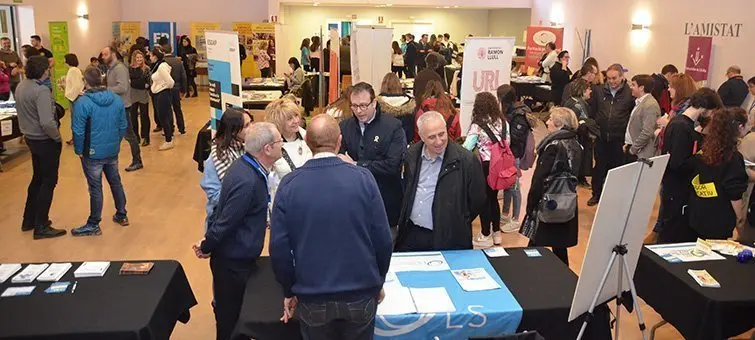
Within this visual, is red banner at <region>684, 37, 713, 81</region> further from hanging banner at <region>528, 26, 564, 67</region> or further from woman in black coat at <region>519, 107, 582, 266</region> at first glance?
woman in black coat at <region>519, 107, 582, 266</region>

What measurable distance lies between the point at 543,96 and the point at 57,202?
8.76 metres

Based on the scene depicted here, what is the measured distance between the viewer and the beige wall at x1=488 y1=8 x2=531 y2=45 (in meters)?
18.5

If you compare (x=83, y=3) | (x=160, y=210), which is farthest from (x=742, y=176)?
(x=83, y=3)

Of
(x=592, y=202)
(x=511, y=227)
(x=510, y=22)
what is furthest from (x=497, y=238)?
(x=510, y=22)

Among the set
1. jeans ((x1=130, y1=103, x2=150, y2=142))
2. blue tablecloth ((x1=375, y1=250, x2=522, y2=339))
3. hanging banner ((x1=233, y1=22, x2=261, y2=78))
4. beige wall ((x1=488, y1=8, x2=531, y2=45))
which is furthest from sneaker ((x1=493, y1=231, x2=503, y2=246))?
beige wall ((x1=488, y1=8, x2=531, y2=45))

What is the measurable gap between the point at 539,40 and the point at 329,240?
1281 cm

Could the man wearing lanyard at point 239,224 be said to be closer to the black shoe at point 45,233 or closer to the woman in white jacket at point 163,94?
the black shoe at point 45,233

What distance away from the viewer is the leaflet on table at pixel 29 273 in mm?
2973

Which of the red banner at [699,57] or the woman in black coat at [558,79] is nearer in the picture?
the red banner at [699,57]

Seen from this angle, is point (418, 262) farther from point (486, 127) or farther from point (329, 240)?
point (486, 127)

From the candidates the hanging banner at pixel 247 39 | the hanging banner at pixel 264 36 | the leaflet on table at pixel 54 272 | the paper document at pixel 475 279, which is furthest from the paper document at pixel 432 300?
the hanging banner at pixel 264 36

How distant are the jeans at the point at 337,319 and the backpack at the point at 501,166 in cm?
294

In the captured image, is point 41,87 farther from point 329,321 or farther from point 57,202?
point 329,321

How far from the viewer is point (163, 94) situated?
30.0ft
